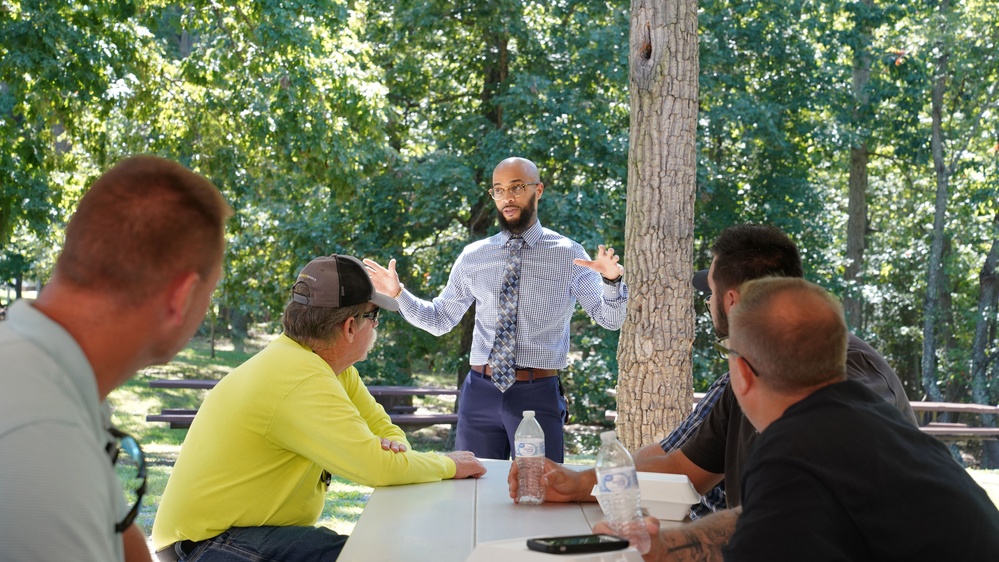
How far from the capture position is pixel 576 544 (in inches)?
72.4

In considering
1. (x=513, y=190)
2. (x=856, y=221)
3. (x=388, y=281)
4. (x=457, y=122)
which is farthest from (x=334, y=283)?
(x=856, y=221)

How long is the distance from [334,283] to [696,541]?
4.54ft

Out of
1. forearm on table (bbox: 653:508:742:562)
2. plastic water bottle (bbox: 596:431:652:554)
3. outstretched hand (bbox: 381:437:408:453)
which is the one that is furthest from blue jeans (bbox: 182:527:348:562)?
forearm on table (bbox: 653:508:742:562)

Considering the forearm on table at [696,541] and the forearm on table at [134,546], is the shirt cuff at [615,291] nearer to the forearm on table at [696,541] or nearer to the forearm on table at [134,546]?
the forearm on table at [696,541]

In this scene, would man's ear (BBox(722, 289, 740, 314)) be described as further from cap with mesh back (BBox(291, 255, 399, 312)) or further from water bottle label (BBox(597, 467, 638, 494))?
cap with mesh back (BBox(291, 255, 399, 312))

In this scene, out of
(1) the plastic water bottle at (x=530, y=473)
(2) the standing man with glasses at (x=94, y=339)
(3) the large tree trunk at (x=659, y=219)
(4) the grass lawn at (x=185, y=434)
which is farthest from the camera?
(4) the grass lawn at (x=185, y=434)

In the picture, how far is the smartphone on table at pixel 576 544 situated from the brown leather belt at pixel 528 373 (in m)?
2.87

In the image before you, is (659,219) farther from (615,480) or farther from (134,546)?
(134,546)

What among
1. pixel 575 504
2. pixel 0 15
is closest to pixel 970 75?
pixel 0 15

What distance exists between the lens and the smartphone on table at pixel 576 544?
1.82 meters

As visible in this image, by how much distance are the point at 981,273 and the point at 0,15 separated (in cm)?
1646

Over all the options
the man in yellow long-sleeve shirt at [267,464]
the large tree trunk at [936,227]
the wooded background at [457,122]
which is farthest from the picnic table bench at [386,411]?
the large tree trunk at [936,227]

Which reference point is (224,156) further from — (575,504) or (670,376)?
(575,504)

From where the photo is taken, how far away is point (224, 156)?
1112 cm
